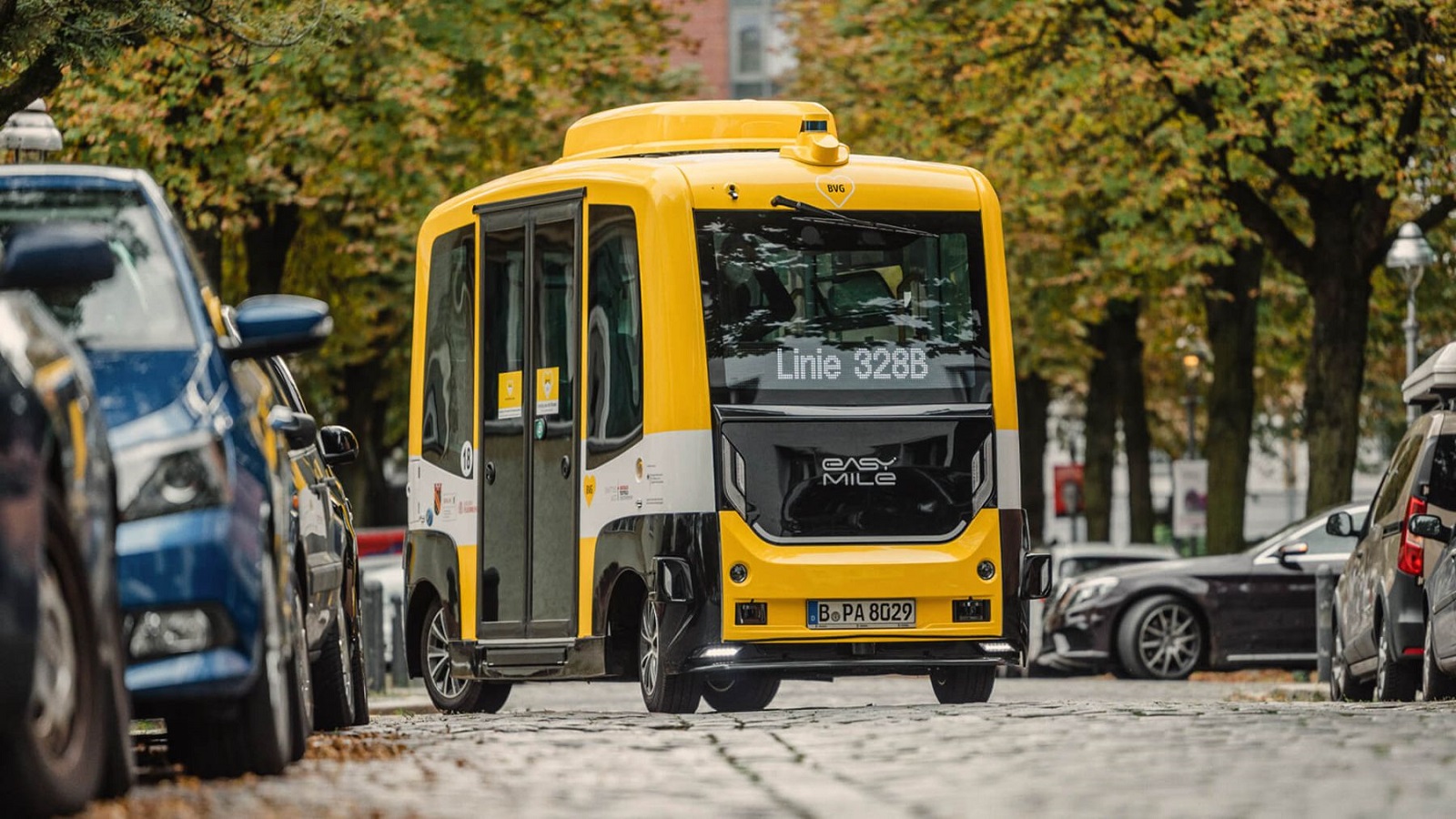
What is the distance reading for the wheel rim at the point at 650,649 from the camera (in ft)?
Result: 46.0

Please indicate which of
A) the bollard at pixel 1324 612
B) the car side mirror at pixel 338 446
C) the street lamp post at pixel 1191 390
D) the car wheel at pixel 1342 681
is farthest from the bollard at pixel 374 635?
the street lamp post at pixel 1191 390

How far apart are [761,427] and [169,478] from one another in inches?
249

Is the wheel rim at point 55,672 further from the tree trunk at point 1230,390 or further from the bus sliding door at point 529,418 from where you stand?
the tree trunk at point 1230,390

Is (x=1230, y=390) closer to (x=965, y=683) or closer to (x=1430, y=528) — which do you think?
(x=1430, y=528)

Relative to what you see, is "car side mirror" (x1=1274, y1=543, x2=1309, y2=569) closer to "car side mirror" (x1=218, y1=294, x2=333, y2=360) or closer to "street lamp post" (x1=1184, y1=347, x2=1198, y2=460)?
"car side mirror" (x1=218, y1=294, x2=333, y2=360)

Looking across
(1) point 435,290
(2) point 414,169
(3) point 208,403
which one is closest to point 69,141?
(2) point 414,169

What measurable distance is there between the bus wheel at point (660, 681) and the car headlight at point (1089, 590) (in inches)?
502

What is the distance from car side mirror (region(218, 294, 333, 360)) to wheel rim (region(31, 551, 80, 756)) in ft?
7.30

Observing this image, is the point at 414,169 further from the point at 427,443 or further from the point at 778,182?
the point at 778,182

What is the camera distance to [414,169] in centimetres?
2934

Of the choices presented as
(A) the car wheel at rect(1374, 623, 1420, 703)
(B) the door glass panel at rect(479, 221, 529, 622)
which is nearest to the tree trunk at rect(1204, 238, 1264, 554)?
(A) the car wheel at rect(1374, 623, 1420, 703)

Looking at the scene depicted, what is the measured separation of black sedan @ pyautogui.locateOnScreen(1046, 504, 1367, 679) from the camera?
25.6 metres

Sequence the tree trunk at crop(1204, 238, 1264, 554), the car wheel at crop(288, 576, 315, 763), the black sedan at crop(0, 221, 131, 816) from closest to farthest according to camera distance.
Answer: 1. the black sedan at crop(0, 221, 131, 816)
2. the car wheel at crop(288, 576, 315, 763)
3. the tree trunk at crop(1204, 238, 1264, 554)

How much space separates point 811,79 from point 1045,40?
1019 centimetres
